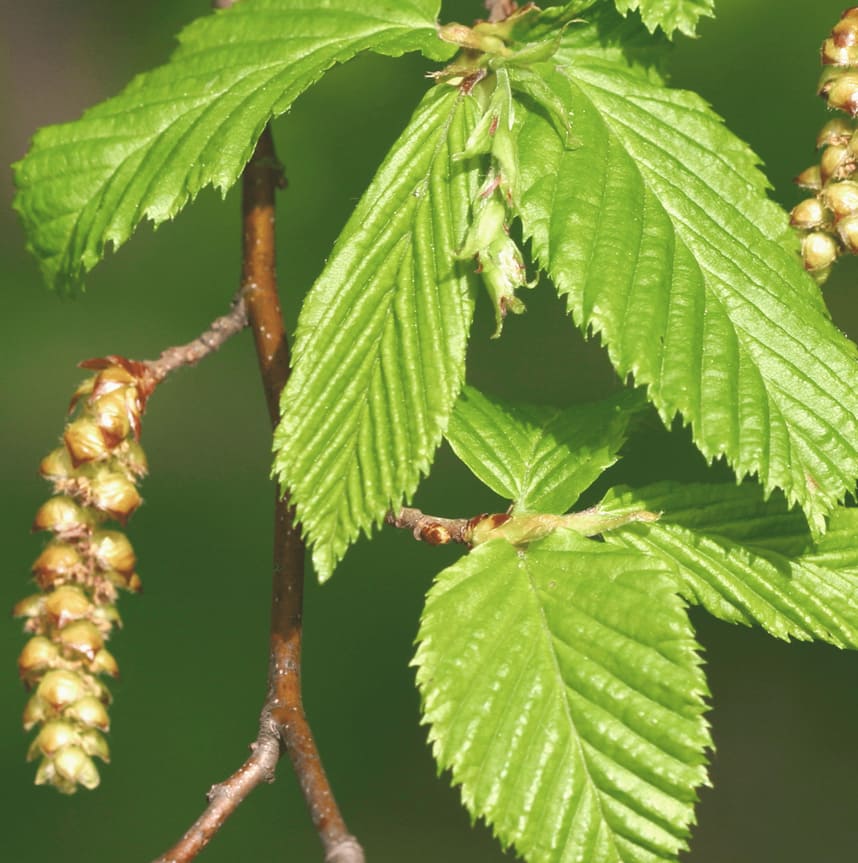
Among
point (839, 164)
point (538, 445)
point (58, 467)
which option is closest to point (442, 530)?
point (538, 445)

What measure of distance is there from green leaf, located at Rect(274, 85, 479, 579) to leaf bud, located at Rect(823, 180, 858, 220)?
14.1 inches

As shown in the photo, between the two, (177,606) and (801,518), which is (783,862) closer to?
(177,606)

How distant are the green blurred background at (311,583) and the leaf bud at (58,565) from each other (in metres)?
2.14

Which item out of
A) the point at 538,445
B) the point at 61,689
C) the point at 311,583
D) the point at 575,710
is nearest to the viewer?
the point at 575,710

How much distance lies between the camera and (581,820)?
115cm

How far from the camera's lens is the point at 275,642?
1287 mm

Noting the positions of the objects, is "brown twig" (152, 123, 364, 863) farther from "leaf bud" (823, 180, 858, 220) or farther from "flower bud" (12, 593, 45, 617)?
"leaf bud" (823, 180, 858, 220)

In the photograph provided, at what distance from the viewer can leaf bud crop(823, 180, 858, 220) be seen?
120cm

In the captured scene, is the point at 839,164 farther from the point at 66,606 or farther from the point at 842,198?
the point at 66,606

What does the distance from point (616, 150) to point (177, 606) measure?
8.99 feet

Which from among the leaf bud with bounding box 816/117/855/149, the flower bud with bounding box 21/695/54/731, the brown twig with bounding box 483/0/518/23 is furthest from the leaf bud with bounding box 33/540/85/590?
the leaf bud with bounding box 816/117/855/149

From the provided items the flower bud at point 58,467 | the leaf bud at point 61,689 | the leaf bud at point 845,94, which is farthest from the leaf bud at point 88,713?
the leaf bud at point 845,94

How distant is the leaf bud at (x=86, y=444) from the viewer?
1.35 meters

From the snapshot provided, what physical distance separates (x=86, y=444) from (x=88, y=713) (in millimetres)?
290
